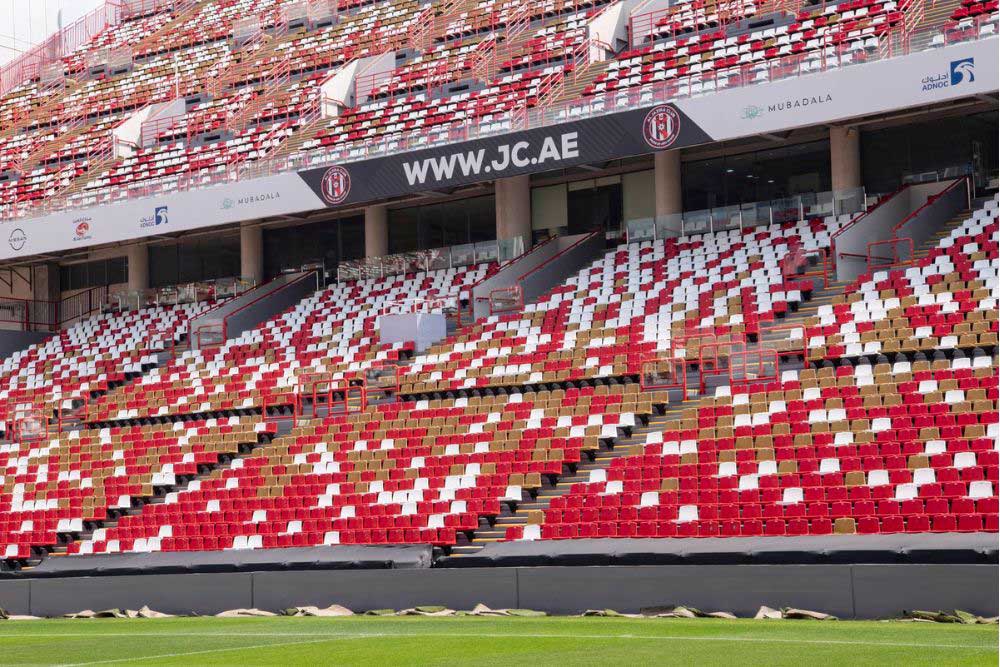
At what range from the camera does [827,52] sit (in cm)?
2586

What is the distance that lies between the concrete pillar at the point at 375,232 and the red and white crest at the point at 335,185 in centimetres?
411

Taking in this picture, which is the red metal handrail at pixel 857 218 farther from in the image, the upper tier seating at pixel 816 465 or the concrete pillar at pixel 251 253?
the concrete pillar at pixel 251 253

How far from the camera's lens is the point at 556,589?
1548 centimetres

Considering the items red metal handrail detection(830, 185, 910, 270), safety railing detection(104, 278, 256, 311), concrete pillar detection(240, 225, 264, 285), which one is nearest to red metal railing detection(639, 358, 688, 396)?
red metal handrail detection(830, 185, 910, 270)

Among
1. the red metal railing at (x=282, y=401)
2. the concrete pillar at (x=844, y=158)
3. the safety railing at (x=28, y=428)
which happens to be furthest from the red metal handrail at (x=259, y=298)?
the concrete pillar at (x=844, y=158)

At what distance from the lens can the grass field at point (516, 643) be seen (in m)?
10.3

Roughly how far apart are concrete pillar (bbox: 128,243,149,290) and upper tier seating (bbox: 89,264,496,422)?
717 centimetres

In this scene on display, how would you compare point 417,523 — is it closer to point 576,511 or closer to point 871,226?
point 576,511

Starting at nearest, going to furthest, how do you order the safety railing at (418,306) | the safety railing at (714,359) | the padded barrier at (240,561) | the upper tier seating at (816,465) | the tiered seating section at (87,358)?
the upper tier seating at (816,465), the padded barrier at (240,561), the safety railing at (714,359), the safety railing at (418,306), the tiered seating section at (87,358)

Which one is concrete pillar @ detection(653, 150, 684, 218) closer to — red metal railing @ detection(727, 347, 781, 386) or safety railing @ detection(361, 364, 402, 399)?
safety railing @ detection(361, 364, 402, 399)

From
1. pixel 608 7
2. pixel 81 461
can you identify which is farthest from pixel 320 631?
pixel 608 7

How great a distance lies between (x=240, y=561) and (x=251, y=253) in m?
19.4

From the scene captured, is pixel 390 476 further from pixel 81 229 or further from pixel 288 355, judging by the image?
pixel 81 229

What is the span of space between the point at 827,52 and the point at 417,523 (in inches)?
497
